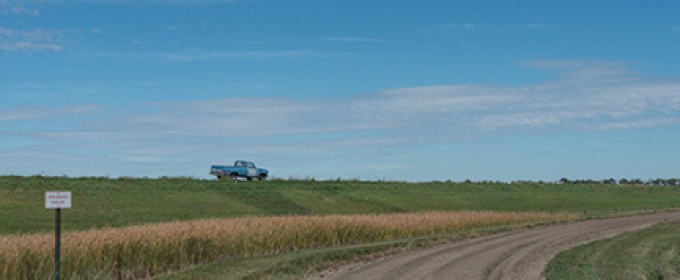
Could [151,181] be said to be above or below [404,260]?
above

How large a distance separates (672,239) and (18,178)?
46.2 meters

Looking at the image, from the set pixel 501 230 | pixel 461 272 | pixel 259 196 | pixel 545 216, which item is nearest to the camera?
pixel 461 272

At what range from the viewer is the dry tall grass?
25.5 metres

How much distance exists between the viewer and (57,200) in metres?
24.6

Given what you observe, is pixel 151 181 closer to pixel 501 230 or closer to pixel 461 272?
pixel 501 230

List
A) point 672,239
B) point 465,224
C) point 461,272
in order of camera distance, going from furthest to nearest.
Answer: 1. point 465,224
2. point 672,239
3. point 461,272

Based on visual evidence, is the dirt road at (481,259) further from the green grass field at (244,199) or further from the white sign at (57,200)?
the green grass field at (244,199)

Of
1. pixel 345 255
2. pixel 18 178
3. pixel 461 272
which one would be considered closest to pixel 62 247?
pixel 345 255

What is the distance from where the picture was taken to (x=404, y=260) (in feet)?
92.2

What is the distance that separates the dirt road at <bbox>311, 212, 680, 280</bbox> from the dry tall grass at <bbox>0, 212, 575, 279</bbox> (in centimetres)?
623

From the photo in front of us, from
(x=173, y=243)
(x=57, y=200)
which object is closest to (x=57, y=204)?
(x=57, y=200)

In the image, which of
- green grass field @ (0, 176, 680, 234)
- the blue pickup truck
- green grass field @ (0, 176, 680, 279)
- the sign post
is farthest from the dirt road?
the blue pickup truck

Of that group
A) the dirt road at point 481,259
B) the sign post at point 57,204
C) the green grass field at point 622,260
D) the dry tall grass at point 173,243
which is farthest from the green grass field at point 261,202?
the green grass field at point 622,260

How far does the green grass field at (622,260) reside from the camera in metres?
25.0
